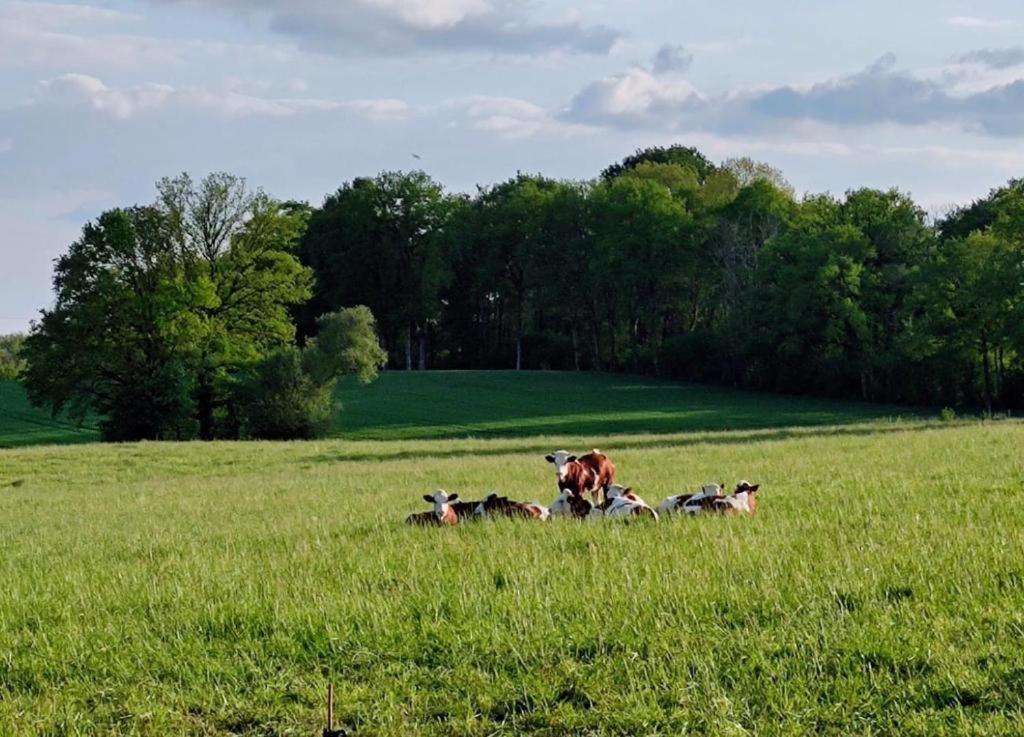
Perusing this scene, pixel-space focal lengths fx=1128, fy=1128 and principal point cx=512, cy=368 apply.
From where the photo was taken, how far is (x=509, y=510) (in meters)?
14.8

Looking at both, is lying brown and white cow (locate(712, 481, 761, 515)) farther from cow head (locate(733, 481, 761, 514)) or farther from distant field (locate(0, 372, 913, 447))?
distant field (locate(0, 372, 913, 447))

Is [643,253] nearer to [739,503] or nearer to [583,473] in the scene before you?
[583,473]

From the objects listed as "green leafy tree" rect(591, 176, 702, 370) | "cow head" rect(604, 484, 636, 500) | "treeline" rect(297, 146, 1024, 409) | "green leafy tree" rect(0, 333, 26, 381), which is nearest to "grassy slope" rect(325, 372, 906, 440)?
"treeline" rect(297, 146, 1024, 409)

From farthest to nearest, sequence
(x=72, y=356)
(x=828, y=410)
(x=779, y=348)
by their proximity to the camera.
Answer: (x=779, y=348)
(x=828, y=410)
(x=72, y=356)

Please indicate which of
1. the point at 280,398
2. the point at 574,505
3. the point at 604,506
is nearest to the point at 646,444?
the point at 280,398

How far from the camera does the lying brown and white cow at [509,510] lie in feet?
47.6

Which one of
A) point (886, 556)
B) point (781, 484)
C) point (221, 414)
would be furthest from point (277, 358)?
point (886, 556)

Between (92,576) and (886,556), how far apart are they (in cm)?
765

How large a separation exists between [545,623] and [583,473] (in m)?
9.71

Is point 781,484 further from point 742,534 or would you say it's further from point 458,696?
point 458,696

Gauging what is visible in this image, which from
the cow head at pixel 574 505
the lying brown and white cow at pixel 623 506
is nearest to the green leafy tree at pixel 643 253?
the cow head at pixel 574 505

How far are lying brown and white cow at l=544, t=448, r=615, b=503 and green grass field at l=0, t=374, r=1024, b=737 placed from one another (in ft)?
9.40

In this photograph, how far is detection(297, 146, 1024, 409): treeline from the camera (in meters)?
72.4

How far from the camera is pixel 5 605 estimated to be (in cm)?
1027
